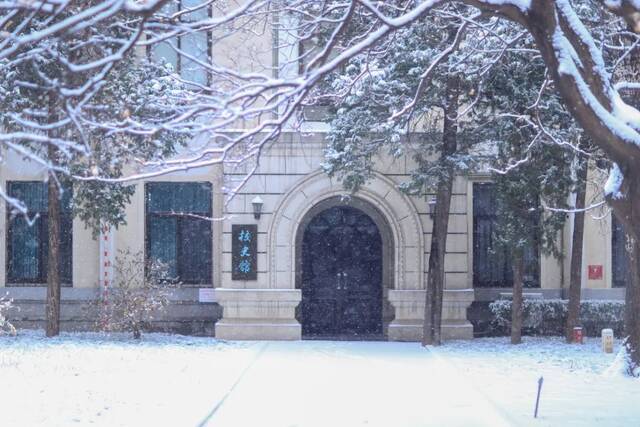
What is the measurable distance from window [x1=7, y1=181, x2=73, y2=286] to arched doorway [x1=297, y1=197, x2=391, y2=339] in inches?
217

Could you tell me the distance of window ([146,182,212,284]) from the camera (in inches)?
874

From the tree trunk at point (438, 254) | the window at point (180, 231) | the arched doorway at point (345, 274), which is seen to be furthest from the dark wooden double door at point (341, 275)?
the tree trunk at point (438, 254)

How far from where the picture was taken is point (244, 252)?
21.1 meters

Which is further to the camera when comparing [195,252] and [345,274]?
[195,252]

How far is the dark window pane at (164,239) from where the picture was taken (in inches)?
874

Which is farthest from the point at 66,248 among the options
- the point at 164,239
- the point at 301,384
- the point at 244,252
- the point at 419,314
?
the point at 301,384

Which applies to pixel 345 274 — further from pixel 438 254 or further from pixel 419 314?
pixel 438 254

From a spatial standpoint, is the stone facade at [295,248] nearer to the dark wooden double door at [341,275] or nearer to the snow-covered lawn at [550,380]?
the dark wooden double door at [341,275]

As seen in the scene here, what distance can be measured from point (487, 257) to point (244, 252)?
572cm

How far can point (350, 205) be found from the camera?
22.1m

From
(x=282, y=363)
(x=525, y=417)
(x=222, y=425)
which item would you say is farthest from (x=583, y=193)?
(x=222, y=425)

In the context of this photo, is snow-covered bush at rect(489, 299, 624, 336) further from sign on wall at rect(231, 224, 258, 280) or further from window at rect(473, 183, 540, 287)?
sign on wall at rect(231, 224, 258, 280)

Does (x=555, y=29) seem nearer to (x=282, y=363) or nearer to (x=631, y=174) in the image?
(x=631, y=174)

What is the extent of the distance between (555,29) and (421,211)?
41.0 feet
